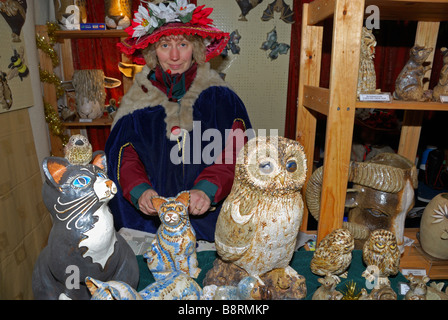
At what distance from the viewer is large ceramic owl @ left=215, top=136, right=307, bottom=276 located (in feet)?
3.16

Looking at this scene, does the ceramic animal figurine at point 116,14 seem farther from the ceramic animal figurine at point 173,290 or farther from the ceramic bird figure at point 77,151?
the ceramic animal figurine at point 173,290

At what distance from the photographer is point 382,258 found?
47.3 inches

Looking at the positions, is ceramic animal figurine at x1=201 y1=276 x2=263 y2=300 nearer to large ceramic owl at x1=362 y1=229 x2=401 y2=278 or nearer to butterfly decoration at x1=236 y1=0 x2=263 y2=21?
large ceramic owl at x1=362 y1=229 x2=401 y2=278

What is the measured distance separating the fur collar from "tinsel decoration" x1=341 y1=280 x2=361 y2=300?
35.2 inches

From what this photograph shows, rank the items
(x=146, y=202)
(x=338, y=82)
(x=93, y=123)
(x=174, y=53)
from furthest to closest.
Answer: (x=93, y=123) < (x=174, y=53) < (x=146, y=202) < (x=338, y=82)

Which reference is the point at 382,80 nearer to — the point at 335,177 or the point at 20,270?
the point at 335,177

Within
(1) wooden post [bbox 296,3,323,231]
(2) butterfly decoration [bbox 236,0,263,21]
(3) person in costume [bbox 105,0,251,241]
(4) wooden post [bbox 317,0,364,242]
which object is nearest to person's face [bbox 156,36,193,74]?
(3) person in costume [bbox 105,0,251,241]

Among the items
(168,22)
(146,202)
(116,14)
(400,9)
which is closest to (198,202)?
(146,202)

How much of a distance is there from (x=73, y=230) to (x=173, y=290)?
1.04 feet

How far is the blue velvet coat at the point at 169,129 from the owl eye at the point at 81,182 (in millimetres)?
663

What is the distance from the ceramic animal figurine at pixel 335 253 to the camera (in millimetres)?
1174

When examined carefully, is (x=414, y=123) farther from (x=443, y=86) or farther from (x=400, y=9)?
(x=400, y=9)

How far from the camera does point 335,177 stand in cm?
127
